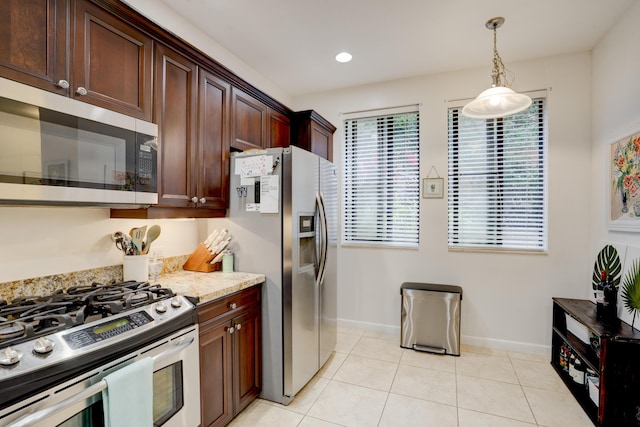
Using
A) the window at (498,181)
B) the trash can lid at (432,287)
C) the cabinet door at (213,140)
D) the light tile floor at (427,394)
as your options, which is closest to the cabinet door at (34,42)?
the cabinet door at (213,140)

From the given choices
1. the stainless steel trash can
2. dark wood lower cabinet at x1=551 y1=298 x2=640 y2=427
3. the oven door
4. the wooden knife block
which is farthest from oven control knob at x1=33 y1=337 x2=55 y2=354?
dark wood lower cabinet at x1=551 y1=298 x2=640 y2=427

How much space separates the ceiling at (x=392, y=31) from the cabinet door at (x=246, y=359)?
2.22m

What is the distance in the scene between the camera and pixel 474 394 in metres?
2.36

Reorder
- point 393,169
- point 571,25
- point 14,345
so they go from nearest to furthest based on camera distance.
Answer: point 14,345
point 571,25
point 393,169

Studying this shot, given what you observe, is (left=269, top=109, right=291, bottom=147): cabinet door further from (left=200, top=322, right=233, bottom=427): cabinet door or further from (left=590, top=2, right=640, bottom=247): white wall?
(left=590, top=2, right=640, bottom=247): white wall

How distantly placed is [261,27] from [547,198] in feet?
9.92

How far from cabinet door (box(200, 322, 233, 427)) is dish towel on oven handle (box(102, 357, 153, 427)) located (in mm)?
436

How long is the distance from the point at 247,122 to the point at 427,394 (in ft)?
8.46

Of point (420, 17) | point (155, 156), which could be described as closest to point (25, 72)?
point (155, 156)

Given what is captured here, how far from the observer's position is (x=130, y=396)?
1.25 metres

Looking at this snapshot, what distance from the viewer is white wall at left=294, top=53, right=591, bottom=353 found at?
9.46ft

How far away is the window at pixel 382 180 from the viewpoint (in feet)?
11.4

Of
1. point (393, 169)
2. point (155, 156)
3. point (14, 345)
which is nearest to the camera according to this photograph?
point (14, 345)

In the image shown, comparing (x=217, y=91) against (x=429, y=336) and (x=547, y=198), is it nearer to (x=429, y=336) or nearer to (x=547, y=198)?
(x=429, y=336)
